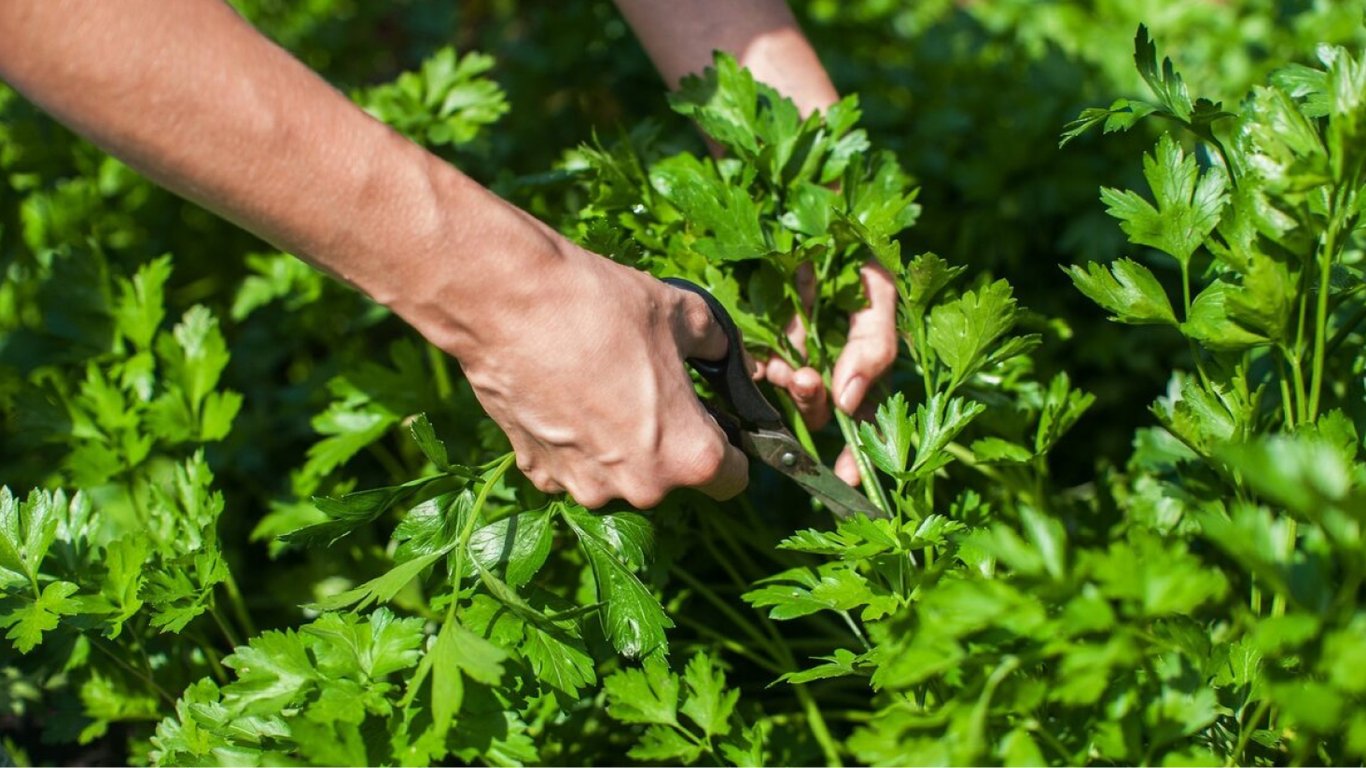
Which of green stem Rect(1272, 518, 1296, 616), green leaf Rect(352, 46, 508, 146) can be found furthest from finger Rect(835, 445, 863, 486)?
green leaf Rect(352, 46, 508, 146)

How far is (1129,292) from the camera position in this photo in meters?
1.25

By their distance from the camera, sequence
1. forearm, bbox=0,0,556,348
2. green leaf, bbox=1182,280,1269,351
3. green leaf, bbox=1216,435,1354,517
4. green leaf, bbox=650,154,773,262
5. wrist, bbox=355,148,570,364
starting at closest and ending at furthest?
green leaf, bbox=1216,435,1354,517 → forearm, bbox=0,0,556,348 → wrist, bbox=355,148,570,364 → green leaf, bbox=1182,280,1269,351 → green leaf, bbox=650,154,773,262

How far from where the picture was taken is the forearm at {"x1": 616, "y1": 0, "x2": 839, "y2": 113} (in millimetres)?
1662

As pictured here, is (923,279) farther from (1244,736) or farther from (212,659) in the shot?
(212,659)

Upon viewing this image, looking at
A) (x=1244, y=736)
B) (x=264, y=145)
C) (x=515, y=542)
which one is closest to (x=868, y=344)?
(x=515, y=542)

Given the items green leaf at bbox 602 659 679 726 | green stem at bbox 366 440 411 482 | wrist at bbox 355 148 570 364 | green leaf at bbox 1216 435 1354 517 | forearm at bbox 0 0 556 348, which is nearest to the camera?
green leaf at bbox 1216 435 1354 517

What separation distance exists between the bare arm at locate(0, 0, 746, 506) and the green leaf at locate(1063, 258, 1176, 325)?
17.6 inches

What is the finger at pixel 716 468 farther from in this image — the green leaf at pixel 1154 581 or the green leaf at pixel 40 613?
the green leaf at pixel 40 613

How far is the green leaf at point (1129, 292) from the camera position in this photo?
1.24 meters

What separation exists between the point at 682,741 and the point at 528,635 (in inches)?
9.1

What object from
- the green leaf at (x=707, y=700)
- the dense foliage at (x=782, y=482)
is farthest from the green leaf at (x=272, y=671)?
the green leaf at (x=707, y=700)

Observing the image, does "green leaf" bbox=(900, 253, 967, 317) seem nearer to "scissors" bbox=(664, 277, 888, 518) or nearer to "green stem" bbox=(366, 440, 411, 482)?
"scissors" bbox=(664, 277, 888, 518)

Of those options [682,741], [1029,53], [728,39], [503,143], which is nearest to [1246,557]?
[682,741]

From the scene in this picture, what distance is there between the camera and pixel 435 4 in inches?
109
